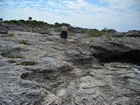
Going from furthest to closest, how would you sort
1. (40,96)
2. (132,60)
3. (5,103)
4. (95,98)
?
(132,60) < (95,98) < (40,96) < (5,103)

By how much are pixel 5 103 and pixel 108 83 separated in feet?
14.0

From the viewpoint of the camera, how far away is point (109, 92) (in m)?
5.68

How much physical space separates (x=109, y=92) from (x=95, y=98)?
798 millimetres

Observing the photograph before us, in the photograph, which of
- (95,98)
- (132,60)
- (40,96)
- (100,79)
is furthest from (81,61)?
(132,60)

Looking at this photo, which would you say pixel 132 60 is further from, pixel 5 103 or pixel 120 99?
pixel 5 103

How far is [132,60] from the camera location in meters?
16.6

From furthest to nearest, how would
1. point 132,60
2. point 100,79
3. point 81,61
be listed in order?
point 132,60 < point 81,61 < point 100,79

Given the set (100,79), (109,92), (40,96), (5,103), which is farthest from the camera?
(100,79)

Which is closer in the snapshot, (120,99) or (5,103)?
(5,103)

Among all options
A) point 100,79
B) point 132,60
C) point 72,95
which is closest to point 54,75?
point 72,95

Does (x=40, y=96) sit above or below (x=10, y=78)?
below

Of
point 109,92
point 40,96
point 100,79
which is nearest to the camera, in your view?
point 40,96

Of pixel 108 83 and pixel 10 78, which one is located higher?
pixel 10 78

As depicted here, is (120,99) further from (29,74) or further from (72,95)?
(29,74)
